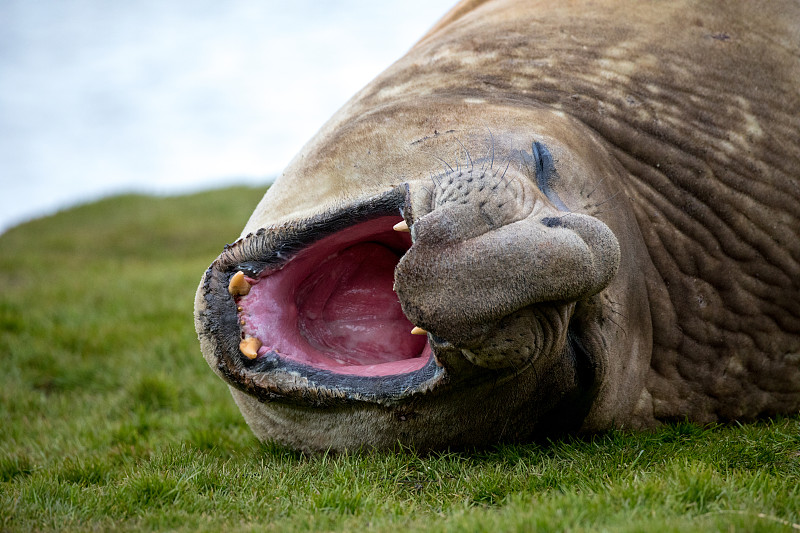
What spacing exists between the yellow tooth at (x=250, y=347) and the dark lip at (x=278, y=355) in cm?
3

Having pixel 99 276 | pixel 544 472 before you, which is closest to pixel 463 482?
pixel 544 472

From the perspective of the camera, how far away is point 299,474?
330cm

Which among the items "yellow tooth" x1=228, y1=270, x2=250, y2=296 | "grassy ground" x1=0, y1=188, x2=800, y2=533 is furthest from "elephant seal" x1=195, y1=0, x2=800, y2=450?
"grassy ground" x1=0, y1=188, x2=800, y2=533

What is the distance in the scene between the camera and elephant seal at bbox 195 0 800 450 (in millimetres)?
2961

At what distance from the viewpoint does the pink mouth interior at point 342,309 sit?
11.1 ft

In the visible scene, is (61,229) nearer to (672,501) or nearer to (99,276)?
(99,276)

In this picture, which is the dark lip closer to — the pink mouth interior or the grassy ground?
the pink mouth interior

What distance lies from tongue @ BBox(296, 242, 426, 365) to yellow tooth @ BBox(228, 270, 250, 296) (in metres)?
0.27

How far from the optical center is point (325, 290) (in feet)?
12.2

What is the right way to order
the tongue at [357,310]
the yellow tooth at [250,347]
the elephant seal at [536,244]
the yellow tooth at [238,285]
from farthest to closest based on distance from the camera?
the tongue at [357,310] → the yellow tooth at [238,285] → the yellow tooth at [250,347] → the elephant seal at [536,244]

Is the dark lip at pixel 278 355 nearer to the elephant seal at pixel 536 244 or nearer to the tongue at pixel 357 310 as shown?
the elephant seal at pixel 536 244

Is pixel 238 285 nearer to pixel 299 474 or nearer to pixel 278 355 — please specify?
pixel 278 355

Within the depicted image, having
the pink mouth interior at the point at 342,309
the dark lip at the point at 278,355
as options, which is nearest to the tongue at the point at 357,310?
the pink mouth interior at the point at 342,309

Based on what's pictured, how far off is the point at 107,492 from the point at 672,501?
196 cm
